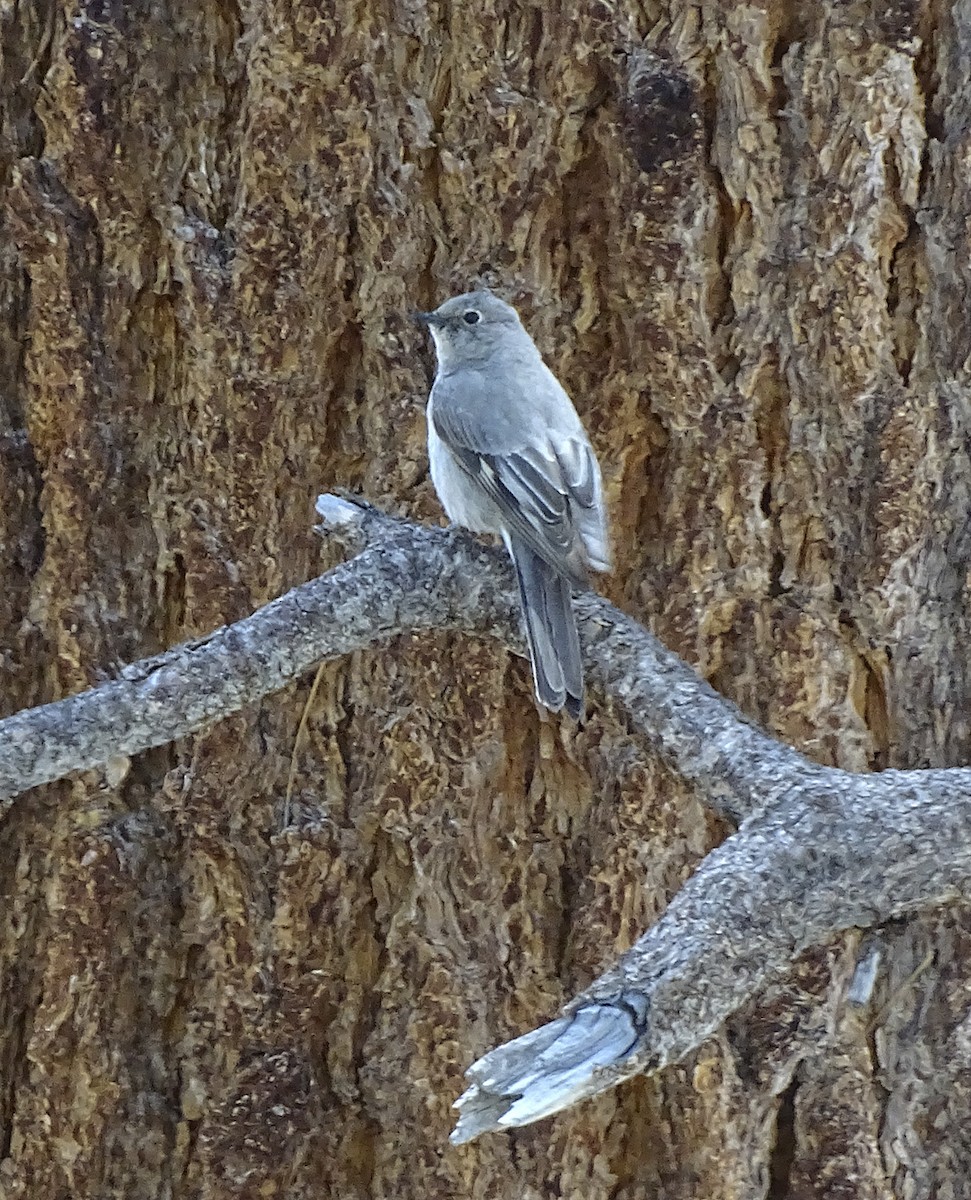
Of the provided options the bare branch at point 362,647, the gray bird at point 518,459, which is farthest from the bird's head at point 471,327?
the bare branch at point 362,647

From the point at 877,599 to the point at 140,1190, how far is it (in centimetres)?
138

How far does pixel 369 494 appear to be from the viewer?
2.02 meters

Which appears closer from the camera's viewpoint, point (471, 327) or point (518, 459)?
point (471, 327)

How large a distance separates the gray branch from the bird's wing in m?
0.14

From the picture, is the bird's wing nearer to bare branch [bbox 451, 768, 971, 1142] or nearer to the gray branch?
the gray branch

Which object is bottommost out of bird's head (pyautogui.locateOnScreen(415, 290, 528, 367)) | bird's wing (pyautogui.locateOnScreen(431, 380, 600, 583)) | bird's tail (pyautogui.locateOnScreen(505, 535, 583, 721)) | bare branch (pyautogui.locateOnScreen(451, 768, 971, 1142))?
bare branch (pyautogui.locateOnScreen(451, 768, 971, 1142))

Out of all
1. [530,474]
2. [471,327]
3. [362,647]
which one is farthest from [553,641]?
[471,327]

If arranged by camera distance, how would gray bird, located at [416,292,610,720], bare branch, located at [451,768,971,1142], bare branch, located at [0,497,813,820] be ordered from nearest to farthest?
Answer: bare branch, located at [451,768,971,1142]
bare branch, located at [0,497,813,820]
gray bird, located at [416,292,610,720]

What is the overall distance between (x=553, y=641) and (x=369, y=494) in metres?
0.45

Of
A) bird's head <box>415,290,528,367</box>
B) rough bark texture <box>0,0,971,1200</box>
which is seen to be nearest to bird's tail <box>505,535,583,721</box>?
rough bark texture <box>0,0,971,1200</box>

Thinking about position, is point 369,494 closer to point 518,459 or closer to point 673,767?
point 518,459

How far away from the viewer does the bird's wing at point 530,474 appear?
6.23ft

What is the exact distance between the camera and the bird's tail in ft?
5.59

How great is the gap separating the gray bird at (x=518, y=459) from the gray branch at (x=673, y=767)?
0.09 metres
